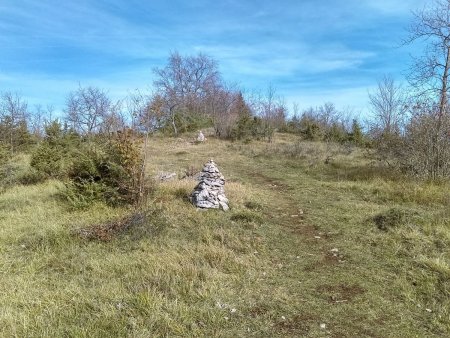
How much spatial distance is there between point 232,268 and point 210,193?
2965mm

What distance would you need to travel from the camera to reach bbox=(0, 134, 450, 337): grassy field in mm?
3549

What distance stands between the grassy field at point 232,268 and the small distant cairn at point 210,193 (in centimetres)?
31

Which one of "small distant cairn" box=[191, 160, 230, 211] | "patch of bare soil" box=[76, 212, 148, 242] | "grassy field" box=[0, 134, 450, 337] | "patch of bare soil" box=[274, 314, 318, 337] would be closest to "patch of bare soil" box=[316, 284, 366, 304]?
"grassy field" box=[0, 134, 450, 337]

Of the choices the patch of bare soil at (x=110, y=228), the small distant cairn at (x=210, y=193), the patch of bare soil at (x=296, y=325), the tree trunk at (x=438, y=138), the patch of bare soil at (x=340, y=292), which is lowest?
the patch of bare soil at (x=296, y=325)

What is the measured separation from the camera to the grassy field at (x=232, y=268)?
11.6ft

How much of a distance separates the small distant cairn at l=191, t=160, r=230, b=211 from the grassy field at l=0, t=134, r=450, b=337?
31 centimetres

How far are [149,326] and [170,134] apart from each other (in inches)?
1124

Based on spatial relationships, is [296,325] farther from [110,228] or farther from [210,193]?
[210,193]

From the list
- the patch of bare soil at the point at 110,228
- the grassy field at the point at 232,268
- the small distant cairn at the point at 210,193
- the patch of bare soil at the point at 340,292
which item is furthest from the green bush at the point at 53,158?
the patch of bare soil at the point at 340,292

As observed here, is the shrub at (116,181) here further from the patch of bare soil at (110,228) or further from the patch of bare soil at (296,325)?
the patch of bare soil at (296,325)

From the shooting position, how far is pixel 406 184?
360 inches

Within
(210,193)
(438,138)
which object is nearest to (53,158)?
(210,193)

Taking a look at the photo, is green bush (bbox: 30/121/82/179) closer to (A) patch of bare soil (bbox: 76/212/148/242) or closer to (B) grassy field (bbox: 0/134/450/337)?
(B) grassy field (bbox: 0/134/450/337)

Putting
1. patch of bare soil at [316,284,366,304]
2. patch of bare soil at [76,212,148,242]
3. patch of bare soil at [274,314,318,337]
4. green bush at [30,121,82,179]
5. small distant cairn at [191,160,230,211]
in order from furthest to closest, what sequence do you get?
green bush at [30,121,82,179]
small distant cairn at [191,160,230,211]
patch of bare soil at [76,212,148,242]
patch of bare soil at [316,284,366,304]
patch of bare soil at [274,314,318,337]
